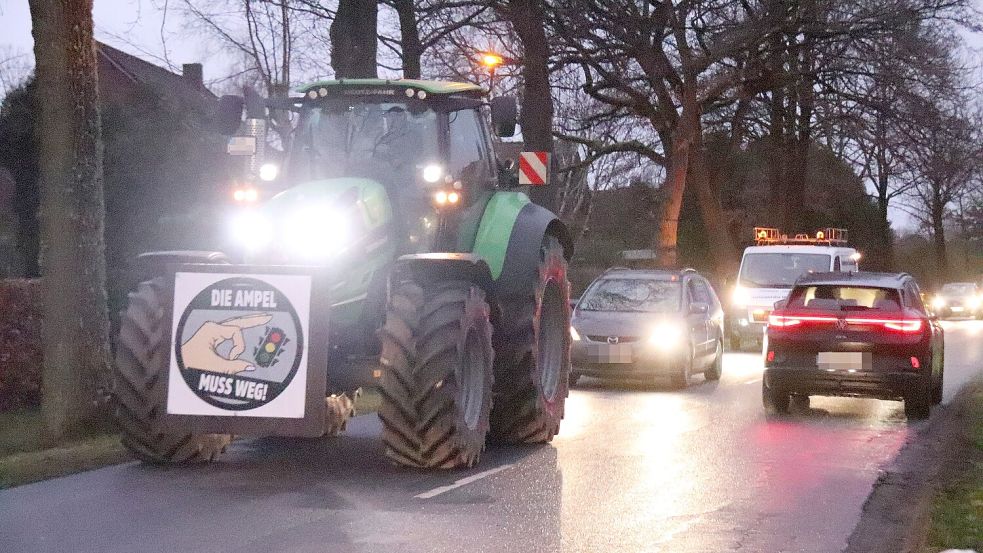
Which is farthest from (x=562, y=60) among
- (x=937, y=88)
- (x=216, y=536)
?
(x=216, y=536)

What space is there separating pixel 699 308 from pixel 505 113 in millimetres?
9657

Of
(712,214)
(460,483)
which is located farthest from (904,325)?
(712,214)

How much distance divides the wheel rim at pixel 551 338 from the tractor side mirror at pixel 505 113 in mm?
2112

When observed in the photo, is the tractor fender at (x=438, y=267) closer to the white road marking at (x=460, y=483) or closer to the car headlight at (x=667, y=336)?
the white road marking at (x=460, y=483)

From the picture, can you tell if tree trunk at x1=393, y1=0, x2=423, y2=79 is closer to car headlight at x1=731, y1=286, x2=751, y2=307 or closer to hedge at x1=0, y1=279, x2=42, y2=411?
car headlight at x1=731, y1=286, x2=751, y2=307

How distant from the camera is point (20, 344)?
1491 cm

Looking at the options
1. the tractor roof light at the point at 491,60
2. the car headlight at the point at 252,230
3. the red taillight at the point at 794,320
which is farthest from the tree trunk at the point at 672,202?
the car headlight at the point at 252,230

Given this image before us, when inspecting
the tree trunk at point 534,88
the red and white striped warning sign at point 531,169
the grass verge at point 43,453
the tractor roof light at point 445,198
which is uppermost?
the tree trunk at point 534,88

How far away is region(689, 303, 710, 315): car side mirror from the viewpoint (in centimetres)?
1965

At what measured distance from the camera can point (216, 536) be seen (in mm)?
7660

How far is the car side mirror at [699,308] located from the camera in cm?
1965

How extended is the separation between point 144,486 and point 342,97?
3.71 metres

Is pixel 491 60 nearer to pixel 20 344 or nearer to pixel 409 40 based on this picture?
pixel 409 40

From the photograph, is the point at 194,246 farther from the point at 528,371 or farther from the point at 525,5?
the point at 528,371
